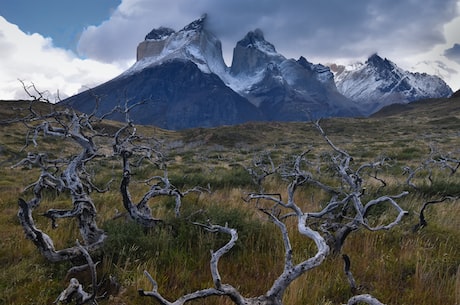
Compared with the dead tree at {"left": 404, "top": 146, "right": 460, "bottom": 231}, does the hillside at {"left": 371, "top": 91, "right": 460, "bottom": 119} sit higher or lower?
higher

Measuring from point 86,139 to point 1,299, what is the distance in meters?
2.24

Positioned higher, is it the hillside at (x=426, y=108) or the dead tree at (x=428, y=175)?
the hillside at (x=426, y=108)

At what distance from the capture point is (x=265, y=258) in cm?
414

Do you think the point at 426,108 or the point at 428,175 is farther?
the point at 426,108

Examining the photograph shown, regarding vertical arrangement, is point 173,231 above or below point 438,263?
above

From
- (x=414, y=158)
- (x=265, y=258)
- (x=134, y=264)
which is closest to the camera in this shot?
(x=134, y=264)

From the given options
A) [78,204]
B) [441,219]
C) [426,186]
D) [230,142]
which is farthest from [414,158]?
[230,142]

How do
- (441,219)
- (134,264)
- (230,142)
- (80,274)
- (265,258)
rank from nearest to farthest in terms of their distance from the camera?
1. (80,274)
2. (134,264)
3. (265,258)
4. (441,219)
5. (230,142)

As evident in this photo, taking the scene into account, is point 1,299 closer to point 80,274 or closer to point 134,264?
point 80,274

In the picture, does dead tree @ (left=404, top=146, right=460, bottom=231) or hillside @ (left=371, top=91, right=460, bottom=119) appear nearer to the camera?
dead tree @ (left=404, top=146, right=460, bottom=231)

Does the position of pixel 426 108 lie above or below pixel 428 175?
above

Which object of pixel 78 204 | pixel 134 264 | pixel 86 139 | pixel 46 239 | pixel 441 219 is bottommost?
pixel 441 219

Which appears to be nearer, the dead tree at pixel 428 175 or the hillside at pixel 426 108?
the dead tree at pixel 428 175

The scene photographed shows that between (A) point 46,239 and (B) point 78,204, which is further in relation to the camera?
(B) point 78,204
